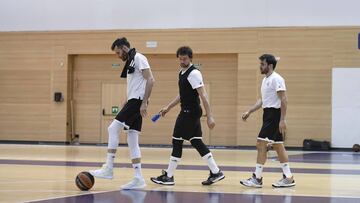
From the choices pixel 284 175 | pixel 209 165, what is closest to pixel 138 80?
pixel 209 165

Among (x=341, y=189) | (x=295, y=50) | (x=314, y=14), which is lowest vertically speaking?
(x=341, y=189)

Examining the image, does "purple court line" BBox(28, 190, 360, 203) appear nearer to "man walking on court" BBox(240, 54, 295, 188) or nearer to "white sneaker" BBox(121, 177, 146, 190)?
"white sneaker" BBox(121, 177, 146, 190)

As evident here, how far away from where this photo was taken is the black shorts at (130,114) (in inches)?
315

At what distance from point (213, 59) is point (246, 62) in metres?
1.25

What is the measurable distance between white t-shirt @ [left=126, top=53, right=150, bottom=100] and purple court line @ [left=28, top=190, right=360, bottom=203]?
1.33 m

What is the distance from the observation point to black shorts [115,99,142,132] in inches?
315

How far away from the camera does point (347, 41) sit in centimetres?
1892

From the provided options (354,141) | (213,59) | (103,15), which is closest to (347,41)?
(354,141)

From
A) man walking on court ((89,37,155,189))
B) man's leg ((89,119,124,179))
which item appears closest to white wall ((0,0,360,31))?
man walking on court ((89,37,155,189))

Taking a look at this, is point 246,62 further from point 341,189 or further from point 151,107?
point 341,189

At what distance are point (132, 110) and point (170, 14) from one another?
40.5 ft

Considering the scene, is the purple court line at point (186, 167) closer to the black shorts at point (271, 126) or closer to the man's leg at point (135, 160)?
the black shorts at point (271, 126)

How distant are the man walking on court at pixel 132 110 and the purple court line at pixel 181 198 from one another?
1.42 ft

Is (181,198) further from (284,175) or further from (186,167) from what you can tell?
(186,167)
